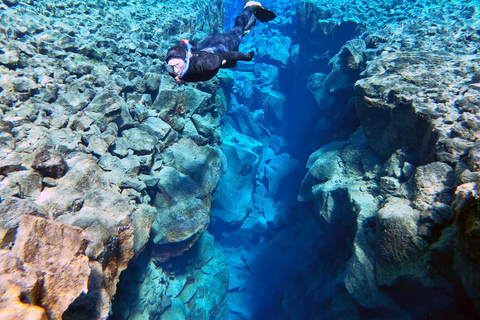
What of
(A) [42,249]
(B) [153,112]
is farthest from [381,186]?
(B) [153,112]

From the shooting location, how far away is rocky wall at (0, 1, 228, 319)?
195 cm

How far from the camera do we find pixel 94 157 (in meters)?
3.66

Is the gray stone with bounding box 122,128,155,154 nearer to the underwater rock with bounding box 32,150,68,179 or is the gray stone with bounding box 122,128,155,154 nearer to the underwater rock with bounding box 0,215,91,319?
the underwater rock with bounding box 32,150,68,179

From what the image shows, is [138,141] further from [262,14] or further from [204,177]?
[262,14]

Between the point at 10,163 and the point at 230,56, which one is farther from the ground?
the point at 230,56

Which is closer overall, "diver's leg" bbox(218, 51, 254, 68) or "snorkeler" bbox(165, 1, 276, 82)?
"snorkeler" bbox(165, 1, 276, 82)

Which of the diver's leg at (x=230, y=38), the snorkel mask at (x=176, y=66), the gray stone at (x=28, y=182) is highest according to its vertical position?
the diver's leg at (x=230, y=38)

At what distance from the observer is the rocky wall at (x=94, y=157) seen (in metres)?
1.95

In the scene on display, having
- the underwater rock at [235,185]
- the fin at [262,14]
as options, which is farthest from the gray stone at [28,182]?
the underwater rock at [235,185]

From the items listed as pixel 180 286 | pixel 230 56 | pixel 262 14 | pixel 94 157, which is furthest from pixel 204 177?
pixel 262 14

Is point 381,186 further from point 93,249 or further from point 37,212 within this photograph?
point 37,212

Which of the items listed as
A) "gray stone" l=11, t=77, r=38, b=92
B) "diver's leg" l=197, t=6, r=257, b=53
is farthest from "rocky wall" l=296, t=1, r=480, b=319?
"gray stone" l=11, t=77, r=38, b=92

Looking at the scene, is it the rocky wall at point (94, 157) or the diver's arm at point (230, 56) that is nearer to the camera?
the rocky wall at point (94, 157)

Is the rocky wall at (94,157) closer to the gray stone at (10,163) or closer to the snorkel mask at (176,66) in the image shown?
the gray stone at (10,163)
